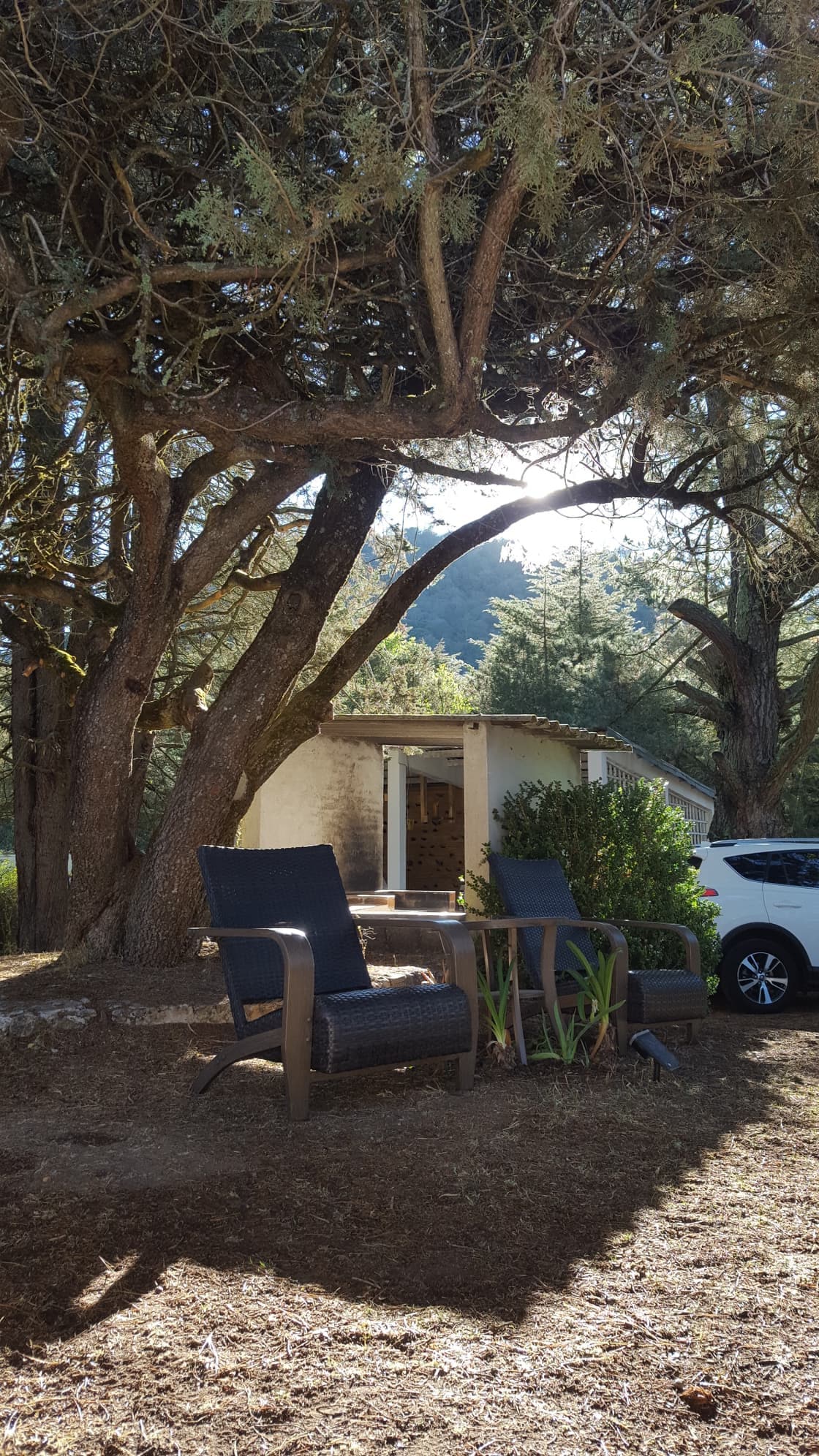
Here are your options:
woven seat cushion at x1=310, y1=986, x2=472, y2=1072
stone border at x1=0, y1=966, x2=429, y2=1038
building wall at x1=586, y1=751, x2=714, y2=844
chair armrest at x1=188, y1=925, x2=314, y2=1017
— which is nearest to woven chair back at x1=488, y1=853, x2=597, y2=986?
stone border at x1=0, y1=966, x2=429, y2=1038

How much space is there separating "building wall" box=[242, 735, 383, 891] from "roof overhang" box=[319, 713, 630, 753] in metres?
0.54

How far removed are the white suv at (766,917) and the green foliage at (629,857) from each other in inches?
16.9

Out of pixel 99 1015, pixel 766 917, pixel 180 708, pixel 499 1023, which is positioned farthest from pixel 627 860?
pixel 99 1015

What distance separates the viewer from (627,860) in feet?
26.5

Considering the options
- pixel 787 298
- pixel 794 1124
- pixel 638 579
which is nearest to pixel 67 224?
pixel 787 298

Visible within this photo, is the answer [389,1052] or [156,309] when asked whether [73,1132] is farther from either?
[156,309]

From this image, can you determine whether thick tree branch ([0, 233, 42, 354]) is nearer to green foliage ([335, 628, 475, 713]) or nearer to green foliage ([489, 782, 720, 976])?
green foliage ([489, 782, 720, 976])

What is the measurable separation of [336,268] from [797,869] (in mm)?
6131

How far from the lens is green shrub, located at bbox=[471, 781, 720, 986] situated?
7.73 metres

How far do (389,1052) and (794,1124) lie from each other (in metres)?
1.67

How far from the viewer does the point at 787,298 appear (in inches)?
224

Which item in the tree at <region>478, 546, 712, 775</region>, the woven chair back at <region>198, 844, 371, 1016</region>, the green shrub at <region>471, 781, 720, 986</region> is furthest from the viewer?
the tree at <region>478, 546, 712, 775</region>

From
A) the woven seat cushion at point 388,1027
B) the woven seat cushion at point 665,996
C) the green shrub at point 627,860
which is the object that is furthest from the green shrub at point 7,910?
the woven seat cushion at point 388,1027

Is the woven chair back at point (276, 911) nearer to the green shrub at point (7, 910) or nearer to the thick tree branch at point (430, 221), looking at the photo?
the thick tree branch at point (430, 221)
